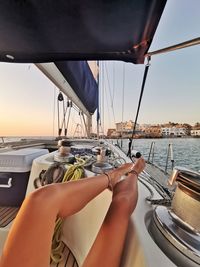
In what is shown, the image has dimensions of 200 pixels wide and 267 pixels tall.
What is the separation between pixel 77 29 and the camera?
89 cm

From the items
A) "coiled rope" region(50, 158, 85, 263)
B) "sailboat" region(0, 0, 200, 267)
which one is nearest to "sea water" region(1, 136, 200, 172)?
"sailboat" region(0, 0, 200, 267)

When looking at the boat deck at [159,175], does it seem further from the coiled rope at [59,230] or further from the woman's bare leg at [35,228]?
the woman's bare leg at [35,228]

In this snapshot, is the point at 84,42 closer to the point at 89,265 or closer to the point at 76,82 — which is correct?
the point at 76,82

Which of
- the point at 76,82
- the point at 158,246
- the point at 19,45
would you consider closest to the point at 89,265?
the point at 158,246

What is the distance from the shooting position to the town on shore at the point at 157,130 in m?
2.83

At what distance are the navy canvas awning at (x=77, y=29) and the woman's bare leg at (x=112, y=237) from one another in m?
0.71

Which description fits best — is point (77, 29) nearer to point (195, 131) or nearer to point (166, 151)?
point (195, 131)

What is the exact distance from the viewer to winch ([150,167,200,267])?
427 mm

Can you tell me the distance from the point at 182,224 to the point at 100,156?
781mm

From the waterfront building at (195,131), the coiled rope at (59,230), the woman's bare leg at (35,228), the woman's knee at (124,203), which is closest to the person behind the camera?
the woman's bare leg at (35,228)

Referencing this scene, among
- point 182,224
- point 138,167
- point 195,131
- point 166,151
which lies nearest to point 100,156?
point 138,167

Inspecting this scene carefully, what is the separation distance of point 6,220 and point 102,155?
33.1 inches

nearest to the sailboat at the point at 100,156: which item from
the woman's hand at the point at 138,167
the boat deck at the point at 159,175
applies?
the woman's hand at the point at 138,167

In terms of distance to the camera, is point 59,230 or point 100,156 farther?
point 100,156
